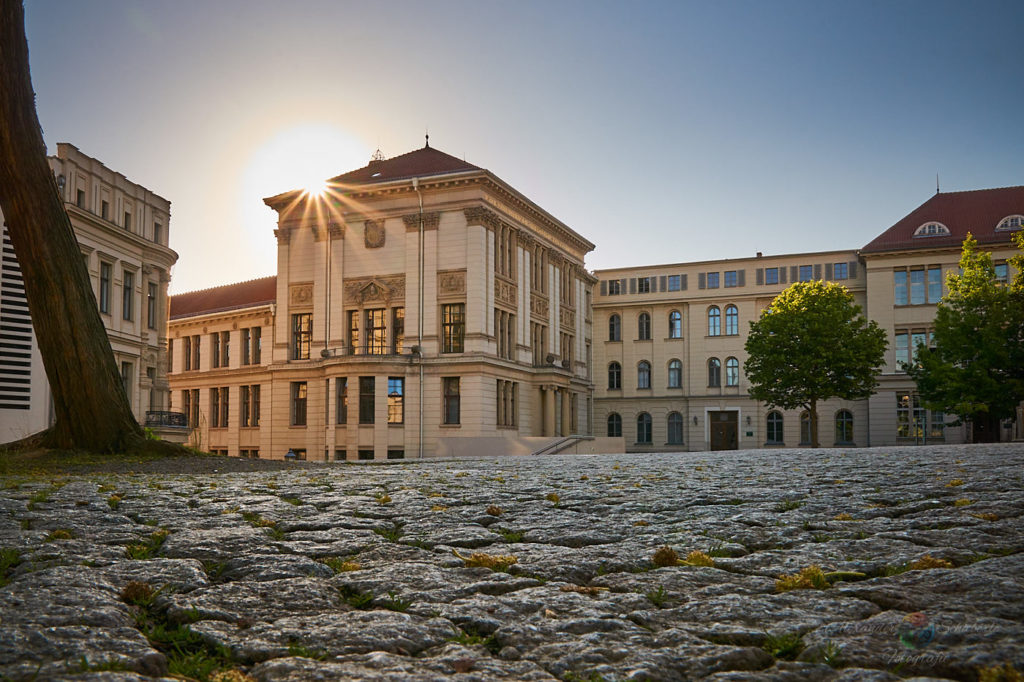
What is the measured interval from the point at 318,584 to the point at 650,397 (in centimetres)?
6409

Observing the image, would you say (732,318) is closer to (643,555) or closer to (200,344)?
(200,344)

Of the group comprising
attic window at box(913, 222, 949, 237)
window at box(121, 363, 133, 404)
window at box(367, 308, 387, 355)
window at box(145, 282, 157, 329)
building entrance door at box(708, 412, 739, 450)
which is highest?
attic window at box(913, 222, 949, 237)

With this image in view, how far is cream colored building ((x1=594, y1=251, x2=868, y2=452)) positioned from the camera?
6250 centimetres

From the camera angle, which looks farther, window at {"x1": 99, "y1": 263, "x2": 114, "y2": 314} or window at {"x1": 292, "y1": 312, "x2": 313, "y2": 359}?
window at {"x1": 292, "y1": 312, "x2": 313, "y2": 359}

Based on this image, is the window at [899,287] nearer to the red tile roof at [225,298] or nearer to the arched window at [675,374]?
the arched window at [675,374]

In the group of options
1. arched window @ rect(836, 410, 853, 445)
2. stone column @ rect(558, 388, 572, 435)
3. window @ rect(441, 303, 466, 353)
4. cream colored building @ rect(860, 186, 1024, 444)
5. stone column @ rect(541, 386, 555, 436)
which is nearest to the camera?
window @ rect(441, 303, 466, 353)

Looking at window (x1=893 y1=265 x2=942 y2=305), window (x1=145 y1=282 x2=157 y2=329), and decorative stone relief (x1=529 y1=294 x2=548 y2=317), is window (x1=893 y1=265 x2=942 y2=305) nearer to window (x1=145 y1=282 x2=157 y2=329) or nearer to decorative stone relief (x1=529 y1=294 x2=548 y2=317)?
decorative stone relief (x1=529 y1=294 x2=548 y2=317)

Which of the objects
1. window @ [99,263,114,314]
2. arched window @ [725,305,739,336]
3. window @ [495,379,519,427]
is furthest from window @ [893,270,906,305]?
window @ [99,263,114,314]

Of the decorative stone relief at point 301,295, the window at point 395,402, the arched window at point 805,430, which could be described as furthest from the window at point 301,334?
the arched window at point 805,430

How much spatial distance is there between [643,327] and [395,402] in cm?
2942

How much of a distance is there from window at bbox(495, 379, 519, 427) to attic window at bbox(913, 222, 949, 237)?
3035cm

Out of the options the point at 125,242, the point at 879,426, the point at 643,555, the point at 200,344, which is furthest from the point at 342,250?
the point at 643,555

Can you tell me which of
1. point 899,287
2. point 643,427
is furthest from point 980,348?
point 643,427

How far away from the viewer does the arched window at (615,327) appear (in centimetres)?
6912
